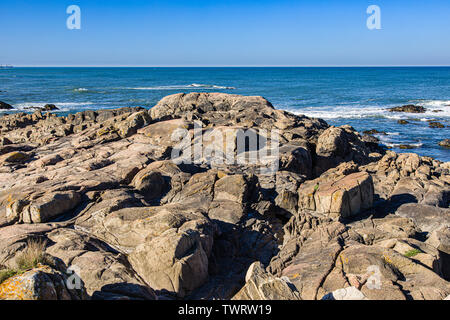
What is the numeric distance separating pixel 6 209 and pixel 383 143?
38487 millimetres

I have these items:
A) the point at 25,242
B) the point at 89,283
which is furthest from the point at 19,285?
the point at 25,242

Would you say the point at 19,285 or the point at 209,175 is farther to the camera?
the point at 209,175

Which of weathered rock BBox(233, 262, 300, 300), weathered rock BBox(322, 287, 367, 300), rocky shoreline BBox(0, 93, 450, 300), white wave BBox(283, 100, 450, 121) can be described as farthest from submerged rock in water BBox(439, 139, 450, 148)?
weathered rock BBox(233, 262, 300, 300)

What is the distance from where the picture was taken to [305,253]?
11727mm

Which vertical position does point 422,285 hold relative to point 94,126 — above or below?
below

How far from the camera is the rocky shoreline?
890 centimetres

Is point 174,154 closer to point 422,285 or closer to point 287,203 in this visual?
point 287,203

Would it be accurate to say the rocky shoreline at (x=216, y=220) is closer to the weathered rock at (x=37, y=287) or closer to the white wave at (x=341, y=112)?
the weathered rock at (x=37, y=287)

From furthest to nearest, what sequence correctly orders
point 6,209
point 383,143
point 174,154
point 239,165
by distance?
point 383,143
point 174,154
point 239,165
point 6,209

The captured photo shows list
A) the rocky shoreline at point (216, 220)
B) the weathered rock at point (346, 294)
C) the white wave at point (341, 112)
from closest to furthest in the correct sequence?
the weathered rock at point (346, 294)
the rocky shoreline at point (216, 220)
the white wave at point (341, 112)

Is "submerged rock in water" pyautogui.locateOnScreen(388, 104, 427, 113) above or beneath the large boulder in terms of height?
above

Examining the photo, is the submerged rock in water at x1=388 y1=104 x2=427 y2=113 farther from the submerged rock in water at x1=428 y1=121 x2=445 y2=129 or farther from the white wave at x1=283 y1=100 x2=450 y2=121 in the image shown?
the submerged rock in water at x1=428 y1=121 x2=445 y2=129

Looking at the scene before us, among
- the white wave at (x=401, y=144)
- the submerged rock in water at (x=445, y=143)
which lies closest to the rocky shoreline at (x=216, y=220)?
the white wave at (x=401, y=144)

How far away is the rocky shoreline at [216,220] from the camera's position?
8.90 meters
